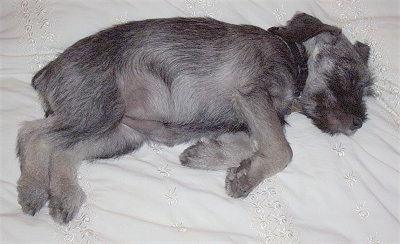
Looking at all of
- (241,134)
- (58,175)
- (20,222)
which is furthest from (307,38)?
(20,222)

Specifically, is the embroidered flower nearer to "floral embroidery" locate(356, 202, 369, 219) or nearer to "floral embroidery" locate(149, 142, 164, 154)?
"floral embroidery" locate(149, 142, 164, 154)

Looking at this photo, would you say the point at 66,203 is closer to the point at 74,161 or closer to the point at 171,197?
the point at 74,161

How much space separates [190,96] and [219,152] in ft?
1.19

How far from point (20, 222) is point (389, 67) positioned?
2.44 meters

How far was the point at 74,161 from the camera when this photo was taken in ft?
8.98

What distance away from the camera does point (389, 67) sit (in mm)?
3326

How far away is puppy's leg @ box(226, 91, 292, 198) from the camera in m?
2.68

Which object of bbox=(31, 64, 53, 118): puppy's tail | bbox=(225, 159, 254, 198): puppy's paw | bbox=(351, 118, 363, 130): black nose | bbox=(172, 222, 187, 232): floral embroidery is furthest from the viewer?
bbox=(351, 118, 363, 130): black nose

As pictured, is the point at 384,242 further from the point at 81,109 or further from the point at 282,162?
the point at 81,109

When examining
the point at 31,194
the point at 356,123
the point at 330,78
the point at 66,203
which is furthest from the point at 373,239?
the point at 31,194

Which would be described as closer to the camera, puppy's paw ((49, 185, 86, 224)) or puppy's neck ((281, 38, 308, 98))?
puppy's paw ((49, 185, 86, 224))

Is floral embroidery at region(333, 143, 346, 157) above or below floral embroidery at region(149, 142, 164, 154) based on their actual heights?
above

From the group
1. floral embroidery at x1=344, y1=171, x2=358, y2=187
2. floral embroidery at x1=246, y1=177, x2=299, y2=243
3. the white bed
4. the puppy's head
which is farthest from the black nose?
floral embroidery at x1=246, y1=177, x2=299, y2=243

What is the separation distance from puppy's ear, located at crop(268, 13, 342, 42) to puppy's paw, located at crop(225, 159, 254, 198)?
0.76 m
